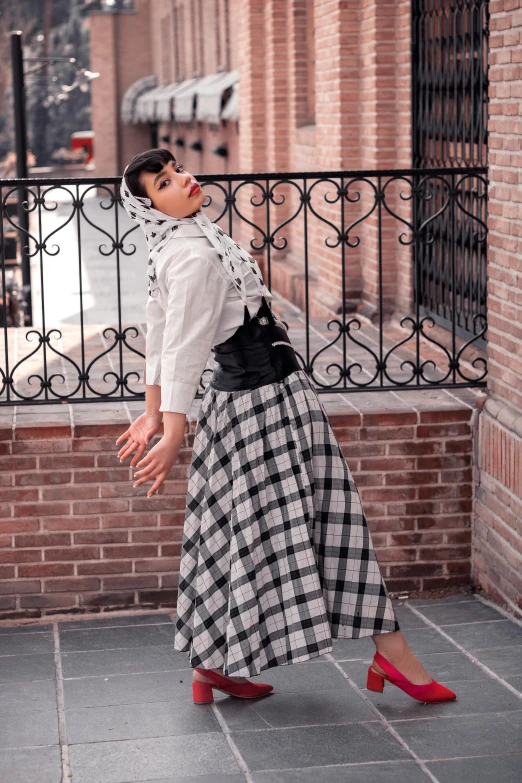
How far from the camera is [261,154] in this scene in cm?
1277

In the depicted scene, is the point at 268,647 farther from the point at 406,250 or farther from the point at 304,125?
the point at 304,125

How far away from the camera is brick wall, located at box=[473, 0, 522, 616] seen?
4.91 metres

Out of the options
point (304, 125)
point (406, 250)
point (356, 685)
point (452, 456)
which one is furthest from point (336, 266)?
point (356, 685)

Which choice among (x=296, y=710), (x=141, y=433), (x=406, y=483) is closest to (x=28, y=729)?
(x=296, y=710)

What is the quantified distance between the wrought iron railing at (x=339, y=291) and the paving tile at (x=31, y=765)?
193 cm

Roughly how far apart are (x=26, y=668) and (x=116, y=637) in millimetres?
486

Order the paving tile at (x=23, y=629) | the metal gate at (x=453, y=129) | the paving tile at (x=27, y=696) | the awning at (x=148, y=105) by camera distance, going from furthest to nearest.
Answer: the awning at (x=148, y=105) < the metal gate at (x=453, y=129) < the paving tile at (x=23, y=629) < the paving tile at (x=27, y=696)

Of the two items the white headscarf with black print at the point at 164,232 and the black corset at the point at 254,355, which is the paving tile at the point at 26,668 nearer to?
the black corset at the point at 254,355

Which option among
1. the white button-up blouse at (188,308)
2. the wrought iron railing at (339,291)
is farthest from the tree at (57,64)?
the white button-up blouse at (188,308)

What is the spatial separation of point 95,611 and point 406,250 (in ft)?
11.7

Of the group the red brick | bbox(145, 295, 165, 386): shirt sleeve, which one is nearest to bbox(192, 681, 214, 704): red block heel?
bbox(145, 295, 165, 386): shirt sleeve

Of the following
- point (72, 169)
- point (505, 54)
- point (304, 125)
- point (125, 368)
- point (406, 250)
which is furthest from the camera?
point (72, 169)

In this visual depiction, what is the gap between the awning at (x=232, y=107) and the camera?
15812 millimetres

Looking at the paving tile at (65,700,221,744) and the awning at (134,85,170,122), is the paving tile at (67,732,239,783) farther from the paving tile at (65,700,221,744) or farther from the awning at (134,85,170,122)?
the awning at (134,85,170,122)
